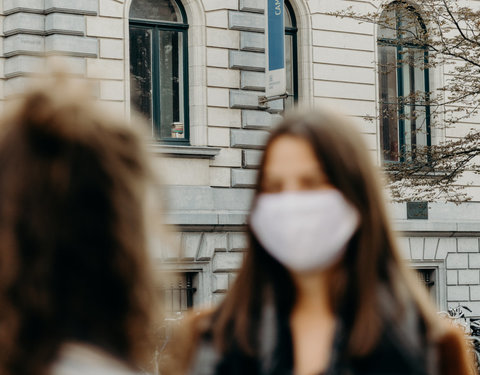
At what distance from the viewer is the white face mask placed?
2430mm

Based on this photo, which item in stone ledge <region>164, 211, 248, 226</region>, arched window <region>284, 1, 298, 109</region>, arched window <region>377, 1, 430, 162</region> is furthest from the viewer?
arched window <region>377, 1, 430, 162</region>

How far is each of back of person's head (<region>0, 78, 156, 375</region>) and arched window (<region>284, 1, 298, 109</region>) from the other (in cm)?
1816

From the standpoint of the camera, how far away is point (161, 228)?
192cm

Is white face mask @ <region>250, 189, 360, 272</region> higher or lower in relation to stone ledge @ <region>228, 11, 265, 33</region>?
lower

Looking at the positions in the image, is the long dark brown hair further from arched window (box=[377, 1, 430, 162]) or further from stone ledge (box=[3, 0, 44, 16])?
arched window (box=[377, 1, 430, 162])

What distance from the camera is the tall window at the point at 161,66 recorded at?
18.1 m

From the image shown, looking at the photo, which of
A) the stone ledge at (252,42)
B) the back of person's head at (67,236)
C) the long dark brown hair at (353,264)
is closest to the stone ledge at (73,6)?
the stone ledge at (252,42)

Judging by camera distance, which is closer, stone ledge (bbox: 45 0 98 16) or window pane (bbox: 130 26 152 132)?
stone ledge (bbox: 45 0 98 16)

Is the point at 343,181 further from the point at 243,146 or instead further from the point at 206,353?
the point at 243,146

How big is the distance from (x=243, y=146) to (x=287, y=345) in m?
16.1

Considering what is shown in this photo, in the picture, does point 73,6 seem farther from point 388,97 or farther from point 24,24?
point 388,97

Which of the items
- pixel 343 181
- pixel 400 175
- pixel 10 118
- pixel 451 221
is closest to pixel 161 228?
pixel 10 118

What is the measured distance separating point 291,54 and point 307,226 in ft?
58.2

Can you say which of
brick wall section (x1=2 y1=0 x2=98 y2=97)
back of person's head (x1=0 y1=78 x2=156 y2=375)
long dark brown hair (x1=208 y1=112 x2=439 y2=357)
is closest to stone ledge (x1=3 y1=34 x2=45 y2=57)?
brick wall section (x1=2 y1=0 x2=98 y2=97)
